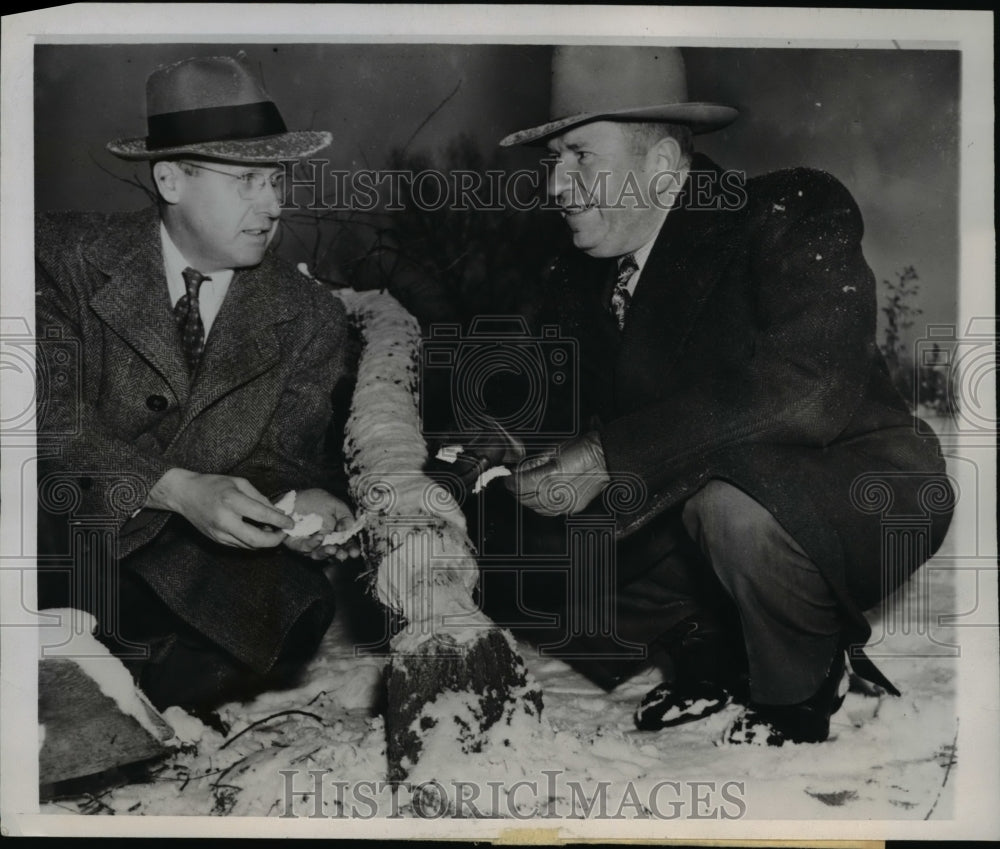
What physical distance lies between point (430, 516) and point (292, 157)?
1.02 m

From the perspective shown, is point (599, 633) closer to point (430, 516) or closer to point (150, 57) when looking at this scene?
point (430, 516)

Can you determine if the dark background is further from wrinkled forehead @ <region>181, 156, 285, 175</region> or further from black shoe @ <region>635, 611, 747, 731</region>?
black shoe @ <region>635, 611, 747, 731</region>

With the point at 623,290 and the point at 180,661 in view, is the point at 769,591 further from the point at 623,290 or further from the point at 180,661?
the point at 180,661

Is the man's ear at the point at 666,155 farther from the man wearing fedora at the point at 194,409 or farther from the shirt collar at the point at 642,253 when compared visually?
the man wearing fedora at the point at 194,409

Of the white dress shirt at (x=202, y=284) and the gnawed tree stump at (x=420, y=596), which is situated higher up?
the white dress shirt at (x=202, y=284)

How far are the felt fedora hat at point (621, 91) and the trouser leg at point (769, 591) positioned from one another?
3.19ft

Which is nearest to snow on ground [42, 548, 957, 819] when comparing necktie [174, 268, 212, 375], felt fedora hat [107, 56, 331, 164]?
necktie [174, 268, 212, 375]

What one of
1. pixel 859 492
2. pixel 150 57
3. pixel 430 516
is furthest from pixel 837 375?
pixel 150 57

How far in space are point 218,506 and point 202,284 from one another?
59 centimetres

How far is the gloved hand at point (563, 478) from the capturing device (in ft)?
10.7

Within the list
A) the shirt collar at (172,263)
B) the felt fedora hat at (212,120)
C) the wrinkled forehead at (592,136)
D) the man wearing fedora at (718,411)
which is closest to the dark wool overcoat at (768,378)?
the man wearing fedora at (718,411)

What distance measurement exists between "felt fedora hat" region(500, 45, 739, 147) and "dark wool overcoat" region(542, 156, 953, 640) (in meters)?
0.14

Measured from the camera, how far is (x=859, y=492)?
3242 millimetres

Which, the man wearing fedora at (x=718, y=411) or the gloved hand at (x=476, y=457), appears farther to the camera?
the gloved hand at (x=476, y=457)
